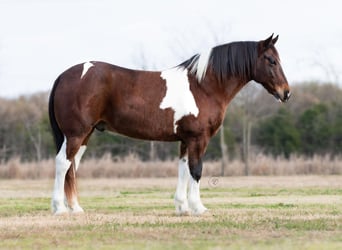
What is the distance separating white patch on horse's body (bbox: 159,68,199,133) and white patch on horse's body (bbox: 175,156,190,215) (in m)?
0.74

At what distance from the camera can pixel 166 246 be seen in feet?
27.8

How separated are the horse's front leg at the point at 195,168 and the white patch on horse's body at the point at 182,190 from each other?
0.13 meters

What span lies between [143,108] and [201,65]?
1188 mm

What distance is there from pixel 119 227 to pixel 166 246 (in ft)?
6.15

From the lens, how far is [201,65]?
12.7m

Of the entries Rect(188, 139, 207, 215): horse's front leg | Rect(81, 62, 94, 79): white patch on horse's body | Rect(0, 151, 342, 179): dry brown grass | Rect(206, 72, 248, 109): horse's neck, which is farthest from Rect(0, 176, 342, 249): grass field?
Rect(0, 151, 342, 179): dry brown grass

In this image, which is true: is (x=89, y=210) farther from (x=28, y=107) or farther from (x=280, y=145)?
(x=28, y=107)

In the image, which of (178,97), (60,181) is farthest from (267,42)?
(60,181)

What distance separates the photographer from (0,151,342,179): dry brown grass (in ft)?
107

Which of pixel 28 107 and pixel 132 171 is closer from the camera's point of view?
pixel 132 171

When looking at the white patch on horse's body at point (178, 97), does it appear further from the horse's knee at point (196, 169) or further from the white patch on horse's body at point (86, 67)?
the white patch on horse's body at point (86, 67)

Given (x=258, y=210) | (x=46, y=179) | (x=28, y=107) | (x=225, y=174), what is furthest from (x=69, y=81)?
(x=28, y=107)

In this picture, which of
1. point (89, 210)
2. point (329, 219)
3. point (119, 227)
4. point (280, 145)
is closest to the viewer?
point (119, 227)

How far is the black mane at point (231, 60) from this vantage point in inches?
503
